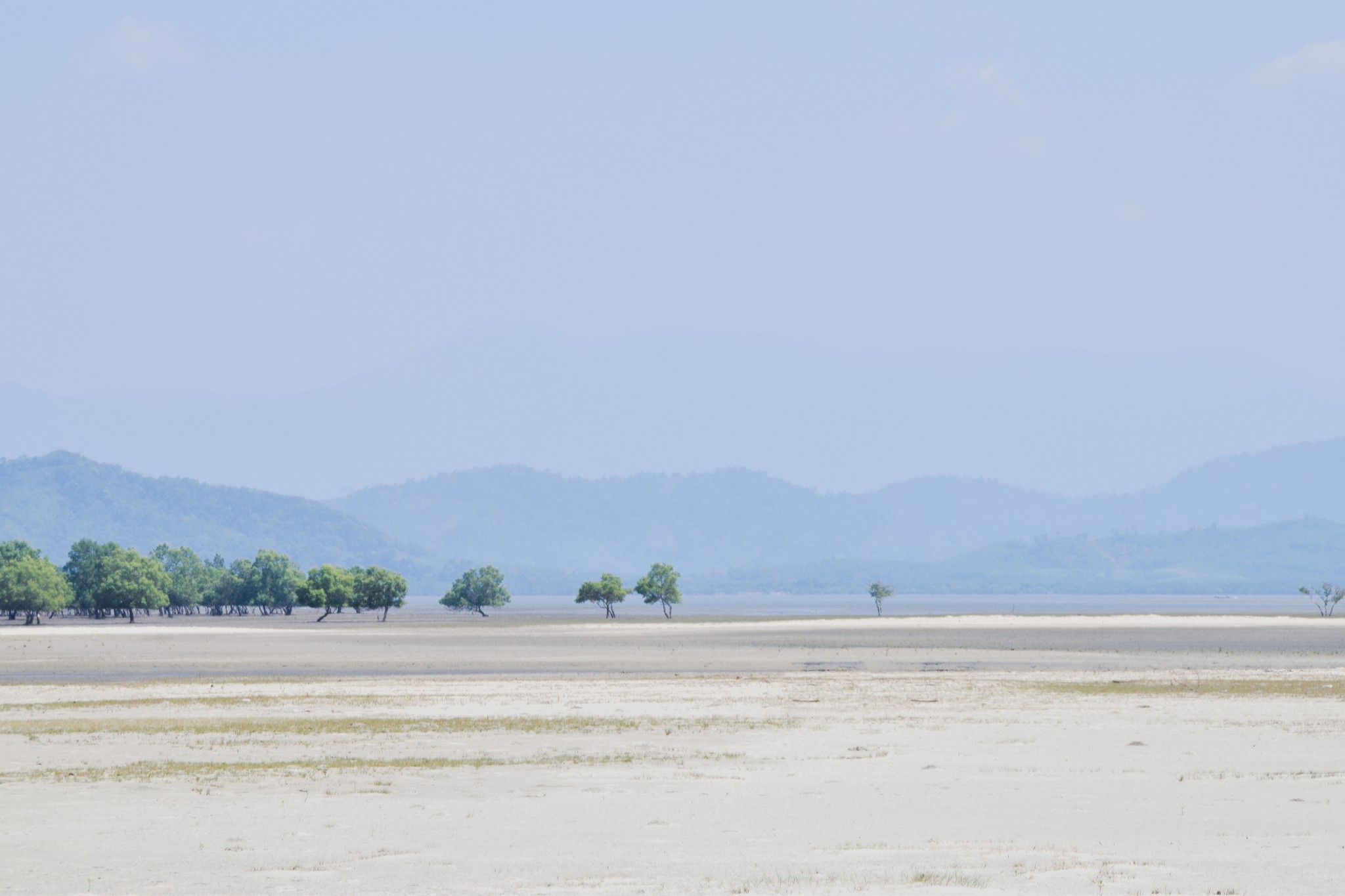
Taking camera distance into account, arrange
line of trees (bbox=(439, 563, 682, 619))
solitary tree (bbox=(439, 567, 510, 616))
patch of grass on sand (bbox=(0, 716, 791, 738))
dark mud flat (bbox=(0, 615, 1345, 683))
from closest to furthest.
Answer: patch of grass on sand (bbox=(0, 716, 791, 738)) → dark mud flat (bbox=(0, 615, 1345, 683)) → line of trees (bbox=(439, 563, 682, 619)) → solitary tree (bbox=(439, 567, 510, 616))

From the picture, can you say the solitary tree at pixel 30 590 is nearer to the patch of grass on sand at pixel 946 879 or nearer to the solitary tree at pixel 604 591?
the solitary tree at pixel 604 591

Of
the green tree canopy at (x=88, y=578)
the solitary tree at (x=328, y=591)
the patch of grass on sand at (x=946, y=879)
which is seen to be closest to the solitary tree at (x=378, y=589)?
the solitary tree at (x=328, y=591)

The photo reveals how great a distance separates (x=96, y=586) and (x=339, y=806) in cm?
16486

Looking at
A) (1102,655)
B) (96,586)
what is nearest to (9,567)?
(96,586)

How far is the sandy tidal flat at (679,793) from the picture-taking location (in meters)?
19.5

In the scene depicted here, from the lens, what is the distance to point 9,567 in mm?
162250

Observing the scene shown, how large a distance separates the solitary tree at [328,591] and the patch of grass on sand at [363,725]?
140 m


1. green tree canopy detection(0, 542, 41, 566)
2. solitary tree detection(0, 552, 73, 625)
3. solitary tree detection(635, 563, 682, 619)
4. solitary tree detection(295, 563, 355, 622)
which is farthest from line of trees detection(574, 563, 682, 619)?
green tree canopy detection(0, 542, 41, 566)

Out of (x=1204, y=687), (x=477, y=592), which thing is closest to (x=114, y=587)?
(x=477, y=592)

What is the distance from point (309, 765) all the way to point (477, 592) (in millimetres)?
158182

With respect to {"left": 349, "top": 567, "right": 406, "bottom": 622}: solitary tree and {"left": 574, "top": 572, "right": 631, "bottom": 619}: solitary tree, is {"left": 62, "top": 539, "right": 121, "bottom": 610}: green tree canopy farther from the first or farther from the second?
{"left": 574, "top": 572, "right": 631, "bottom": 619}: solitary tree

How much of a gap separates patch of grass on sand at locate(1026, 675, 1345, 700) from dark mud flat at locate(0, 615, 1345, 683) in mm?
11086

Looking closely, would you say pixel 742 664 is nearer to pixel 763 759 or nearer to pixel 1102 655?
pixel 1102 655

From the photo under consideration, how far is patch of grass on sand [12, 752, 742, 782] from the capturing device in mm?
29703
